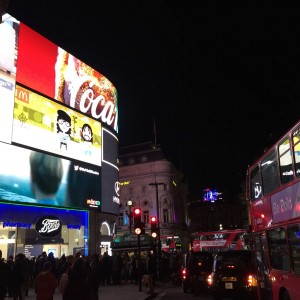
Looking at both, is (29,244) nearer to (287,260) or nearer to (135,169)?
(287,260)

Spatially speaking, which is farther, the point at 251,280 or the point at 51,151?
the point at 51,151

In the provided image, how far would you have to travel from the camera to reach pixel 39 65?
91.5 feet

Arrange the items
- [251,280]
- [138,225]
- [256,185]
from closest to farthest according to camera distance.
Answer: [256,185] < [251,280] < [138,225]

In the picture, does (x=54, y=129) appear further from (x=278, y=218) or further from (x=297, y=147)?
(x=297, y=147)

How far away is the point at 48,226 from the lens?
26297mm

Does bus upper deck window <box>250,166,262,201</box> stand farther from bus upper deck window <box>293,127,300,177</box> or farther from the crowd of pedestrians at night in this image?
the crowd of pedestrians at night

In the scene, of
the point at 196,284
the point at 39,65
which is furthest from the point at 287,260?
the point at 39,65

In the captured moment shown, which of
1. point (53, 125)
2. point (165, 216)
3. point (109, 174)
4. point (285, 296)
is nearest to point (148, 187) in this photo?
point (165, 216)

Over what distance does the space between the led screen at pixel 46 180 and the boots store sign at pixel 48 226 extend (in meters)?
1.09

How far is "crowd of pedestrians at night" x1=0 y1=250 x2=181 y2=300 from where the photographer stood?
24.2 ft

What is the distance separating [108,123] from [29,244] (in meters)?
13.2

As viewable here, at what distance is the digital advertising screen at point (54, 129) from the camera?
1009 inches

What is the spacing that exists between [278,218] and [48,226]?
752 inches

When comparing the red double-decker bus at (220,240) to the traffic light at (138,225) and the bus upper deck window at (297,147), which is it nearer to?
the traffic light at (138,225)
